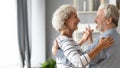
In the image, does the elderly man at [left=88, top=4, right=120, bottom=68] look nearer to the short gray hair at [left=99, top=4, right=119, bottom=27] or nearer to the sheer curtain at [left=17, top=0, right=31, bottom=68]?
the short gray hair at [left=99, top=4, right=119, bottom=27]

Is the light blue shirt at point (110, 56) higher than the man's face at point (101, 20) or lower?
lower

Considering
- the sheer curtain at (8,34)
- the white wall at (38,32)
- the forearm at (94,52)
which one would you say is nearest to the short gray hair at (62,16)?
the forearm at (94,52)

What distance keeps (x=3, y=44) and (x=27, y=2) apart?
67cm

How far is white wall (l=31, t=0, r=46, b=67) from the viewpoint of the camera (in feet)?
13.6

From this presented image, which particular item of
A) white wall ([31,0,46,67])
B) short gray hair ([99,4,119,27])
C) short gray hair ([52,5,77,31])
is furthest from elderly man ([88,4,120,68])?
white wall ([31,0,46,67])

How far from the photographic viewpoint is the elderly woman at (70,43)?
1.92 metres

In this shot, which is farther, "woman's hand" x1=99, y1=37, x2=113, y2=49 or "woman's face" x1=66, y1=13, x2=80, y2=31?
"woman's face" x1=66, y1=13, x2=80, y2=31

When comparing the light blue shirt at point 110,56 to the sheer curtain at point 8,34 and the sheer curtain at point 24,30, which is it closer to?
the sheer curtain at point 24,30

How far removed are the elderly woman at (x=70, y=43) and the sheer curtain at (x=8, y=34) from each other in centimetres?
148

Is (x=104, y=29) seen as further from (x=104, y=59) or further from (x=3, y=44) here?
(x=3, y=44)

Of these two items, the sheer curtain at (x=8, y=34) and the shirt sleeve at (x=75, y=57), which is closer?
the shirt sleeve at (x=75, y=57)

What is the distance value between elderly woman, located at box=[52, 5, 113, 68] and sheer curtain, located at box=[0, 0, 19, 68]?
4.86 ft

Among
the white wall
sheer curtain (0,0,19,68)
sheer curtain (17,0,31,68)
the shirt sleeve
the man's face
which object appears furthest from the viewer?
the white wall

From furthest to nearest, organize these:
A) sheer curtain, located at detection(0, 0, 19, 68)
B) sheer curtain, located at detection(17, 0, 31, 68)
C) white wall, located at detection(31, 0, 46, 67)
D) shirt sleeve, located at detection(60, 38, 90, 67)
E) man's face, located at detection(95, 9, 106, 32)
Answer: white wall, located at detection(31, 0, 46, 67) → sheer curtain, located at detection(0, 0, 19, 68) → sheer curtain, located at detection(17, 0, 31, 68) → man's face, located at detection(95, 9, 106, 32) → shirt sleeve, located at detection(60, 38, 90, 67)
